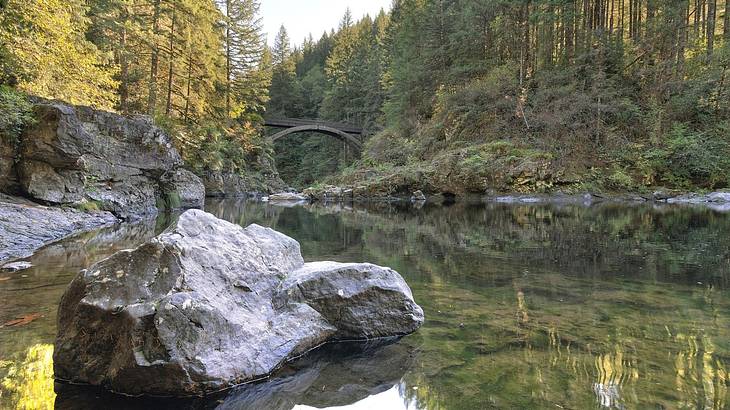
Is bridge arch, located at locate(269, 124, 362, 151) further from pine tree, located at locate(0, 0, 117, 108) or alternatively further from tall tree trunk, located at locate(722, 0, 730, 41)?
tall tree trunk, located at locate(722, 0, 730, 41)

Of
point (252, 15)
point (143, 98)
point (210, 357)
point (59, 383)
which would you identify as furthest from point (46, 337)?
point (252, 15)

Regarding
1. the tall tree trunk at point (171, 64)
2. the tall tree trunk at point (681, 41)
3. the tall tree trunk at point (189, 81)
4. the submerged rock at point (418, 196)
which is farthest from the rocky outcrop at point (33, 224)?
the tall tree trunk at point (681, 41)

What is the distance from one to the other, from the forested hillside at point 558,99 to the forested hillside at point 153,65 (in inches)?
436

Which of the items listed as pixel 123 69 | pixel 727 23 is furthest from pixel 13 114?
pixel 727 23

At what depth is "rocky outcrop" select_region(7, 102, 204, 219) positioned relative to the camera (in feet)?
38.6

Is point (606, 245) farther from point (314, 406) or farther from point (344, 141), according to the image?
point (344, 141)

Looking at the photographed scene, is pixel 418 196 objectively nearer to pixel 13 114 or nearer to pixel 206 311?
pixel 13 114

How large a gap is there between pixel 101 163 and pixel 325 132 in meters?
33.5

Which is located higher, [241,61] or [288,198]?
[241,61]

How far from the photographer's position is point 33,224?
9852 millimetres

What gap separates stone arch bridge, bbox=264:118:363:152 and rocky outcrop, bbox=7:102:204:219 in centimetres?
2503

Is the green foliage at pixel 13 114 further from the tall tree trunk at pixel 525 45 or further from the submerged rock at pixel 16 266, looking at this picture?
the tall tree trunk at pixel 525 45

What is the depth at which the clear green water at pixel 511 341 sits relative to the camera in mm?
2861

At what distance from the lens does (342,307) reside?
4078 millimetres
